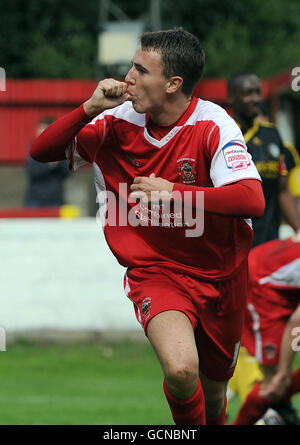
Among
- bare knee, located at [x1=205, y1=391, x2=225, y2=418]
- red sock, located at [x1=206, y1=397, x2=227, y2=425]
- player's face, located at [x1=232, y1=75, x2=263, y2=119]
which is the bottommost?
red sock, located at [x1=206, y1=397, x2=227, y2=425]

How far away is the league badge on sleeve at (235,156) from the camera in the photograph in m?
4.87

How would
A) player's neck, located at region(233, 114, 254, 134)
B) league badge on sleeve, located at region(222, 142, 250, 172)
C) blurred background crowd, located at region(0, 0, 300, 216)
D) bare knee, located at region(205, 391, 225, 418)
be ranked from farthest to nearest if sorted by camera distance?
1. blurred background crowd, located at region(0, 0, 300, 216)
2. player's neck, located at region(233, 114, 254, 134)
3. bare knee, located at region(205, 391, 225, 418)
4. league badge on sleeve, located at region(222, 142, 250, 172)

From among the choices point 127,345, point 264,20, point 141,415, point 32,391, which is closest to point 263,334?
point 141,415

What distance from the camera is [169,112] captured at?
5148 millimetres

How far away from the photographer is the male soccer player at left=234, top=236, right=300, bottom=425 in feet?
21.4

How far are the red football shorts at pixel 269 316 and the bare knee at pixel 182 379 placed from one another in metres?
1.90

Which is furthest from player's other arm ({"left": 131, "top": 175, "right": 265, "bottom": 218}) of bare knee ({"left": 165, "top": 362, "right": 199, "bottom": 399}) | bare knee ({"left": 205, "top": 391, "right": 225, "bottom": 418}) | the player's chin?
bare knee ({"left": 205, "top": 391, "right": 225, "bottom": 418})

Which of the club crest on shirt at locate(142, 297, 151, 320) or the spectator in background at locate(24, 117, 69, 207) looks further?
the spectator in background at locate(24, 117, 69, 207)

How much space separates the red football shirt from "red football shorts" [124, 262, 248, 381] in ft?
0.21

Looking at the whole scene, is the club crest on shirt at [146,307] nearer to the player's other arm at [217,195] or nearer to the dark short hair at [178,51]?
the player's other arm at [217,195]

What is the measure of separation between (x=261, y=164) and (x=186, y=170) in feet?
7.74

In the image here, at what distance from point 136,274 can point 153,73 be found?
3.35 ft

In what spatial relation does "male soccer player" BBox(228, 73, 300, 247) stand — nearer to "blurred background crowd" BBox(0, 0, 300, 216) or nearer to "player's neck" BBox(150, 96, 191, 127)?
"player's neck" BBox(150, 96, 191, 127)

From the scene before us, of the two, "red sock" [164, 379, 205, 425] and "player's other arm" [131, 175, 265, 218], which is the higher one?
"player's other arm" [131, 175, 265, 218]
